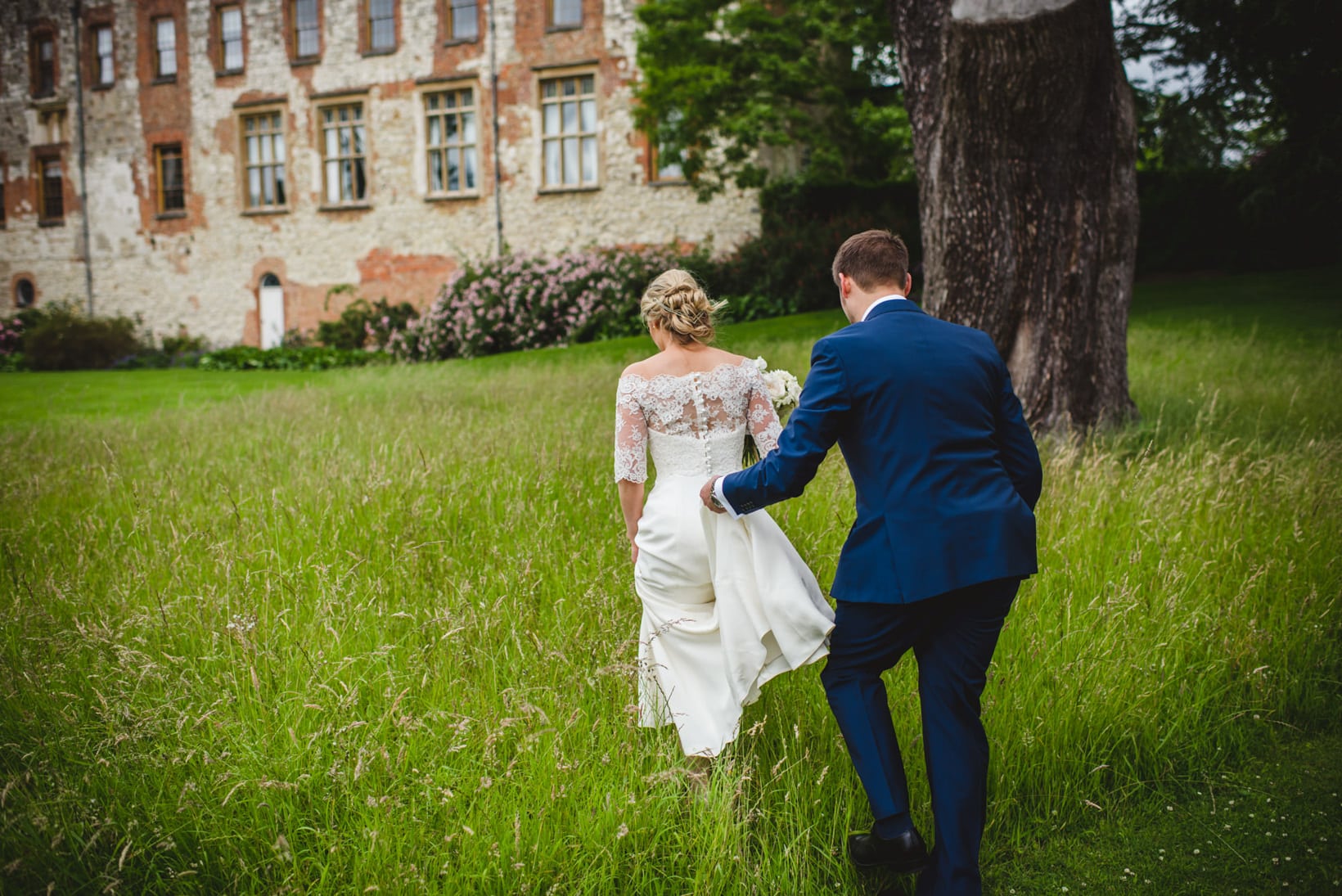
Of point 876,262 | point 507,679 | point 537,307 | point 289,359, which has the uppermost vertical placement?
point 537,307

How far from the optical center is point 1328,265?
1784 cm

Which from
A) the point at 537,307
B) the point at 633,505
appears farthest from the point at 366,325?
the point at 633,505

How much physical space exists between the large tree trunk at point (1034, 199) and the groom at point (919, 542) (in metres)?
3.87

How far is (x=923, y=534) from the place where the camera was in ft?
A: 7.77

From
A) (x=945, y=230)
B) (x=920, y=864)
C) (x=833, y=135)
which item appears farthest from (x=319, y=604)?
(x=833, y=135)

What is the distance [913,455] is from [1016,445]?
386mm

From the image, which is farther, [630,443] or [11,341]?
[11,341]

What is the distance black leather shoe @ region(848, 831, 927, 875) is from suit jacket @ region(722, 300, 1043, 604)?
647mm

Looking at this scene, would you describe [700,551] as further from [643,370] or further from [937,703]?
[937,703]

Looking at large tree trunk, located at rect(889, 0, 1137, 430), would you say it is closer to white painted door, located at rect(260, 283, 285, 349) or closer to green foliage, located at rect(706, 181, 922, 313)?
green foliage, located at rect(706, 181, 922, 313)

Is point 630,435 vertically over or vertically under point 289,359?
over

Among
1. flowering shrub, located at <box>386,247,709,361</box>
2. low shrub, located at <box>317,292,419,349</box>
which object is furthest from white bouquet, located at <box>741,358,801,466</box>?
low shrub, located at <box>317,292,419,349</box>

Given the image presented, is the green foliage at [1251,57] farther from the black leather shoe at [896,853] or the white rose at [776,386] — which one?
the black leather shoe at [896,853]

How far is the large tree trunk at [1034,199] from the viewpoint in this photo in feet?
18.4
